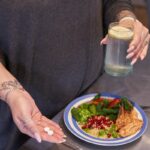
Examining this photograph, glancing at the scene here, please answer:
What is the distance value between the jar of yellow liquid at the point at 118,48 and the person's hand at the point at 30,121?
0.28 meters

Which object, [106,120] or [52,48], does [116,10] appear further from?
[106,120]

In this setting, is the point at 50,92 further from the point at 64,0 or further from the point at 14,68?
the point at 64,0

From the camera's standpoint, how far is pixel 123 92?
3.50ft

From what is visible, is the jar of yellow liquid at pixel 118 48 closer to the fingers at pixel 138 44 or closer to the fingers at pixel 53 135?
the fingers at pixel 138 44

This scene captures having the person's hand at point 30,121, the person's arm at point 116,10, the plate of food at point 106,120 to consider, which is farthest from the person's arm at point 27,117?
the person's arm at point 116,10

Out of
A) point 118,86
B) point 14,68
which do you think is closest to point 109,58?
point 118,86

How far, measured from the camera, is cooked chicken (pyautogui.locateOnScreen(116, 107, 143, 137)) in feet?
Result: 2.87

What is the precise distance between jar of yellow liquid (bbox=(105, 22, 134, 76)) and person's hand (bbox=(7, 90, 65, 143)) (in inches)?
11.0

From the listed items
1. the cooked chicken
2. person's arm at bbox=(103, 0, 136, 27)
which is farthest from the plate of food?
person's arm at bbox=(103, 0, 136, 27)

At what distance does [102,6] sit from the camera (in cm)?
121

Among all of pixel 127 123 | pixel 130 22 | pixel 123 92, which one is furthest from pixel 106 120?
pixel 130 22

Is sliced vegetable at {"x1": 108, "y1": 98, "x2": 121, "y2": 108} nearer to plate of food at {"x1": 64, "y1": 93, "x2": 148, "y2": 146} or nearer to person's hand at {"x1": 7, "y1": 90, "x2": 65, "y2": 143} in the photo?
plate of food at {"x1": 64, "y1": 93, "x2": 148, "y2": 146}

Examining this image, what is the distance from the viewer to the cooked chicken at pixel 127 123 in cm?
87

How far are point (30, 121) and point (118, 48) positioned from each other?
331 millimetres
